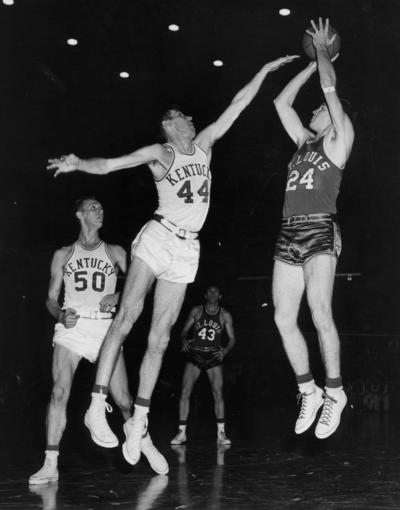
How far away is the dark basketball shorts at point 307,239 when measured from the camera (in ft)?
18.3

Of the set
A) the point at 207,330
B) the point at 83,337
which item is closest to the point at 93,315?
the point at 83,337

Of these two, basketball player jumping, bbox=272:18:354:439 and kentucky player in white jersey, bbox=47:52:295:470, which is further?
kentucky player in white jersey, bbox=47:52:295:470

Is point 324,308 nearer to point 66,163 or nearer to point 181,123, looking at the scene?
point 181,123

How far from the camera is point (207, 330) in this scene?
9.88 meters

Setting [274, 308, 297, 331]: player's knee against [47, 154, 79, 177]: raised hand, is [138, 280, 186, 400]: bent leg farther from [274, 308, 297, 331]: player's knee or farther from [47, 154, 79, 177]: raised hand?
[47, 154, 79, 177]: raised hand

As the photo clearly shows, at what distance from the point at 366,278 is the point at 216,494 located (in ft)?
45.5

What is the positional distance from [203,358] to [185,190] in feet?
13.9

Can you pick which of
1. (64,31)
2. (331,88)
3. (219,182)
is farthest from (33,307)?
(331,88)

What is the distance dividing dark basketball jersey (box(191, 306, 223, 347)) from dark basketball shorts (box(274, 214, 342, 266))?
4115mm

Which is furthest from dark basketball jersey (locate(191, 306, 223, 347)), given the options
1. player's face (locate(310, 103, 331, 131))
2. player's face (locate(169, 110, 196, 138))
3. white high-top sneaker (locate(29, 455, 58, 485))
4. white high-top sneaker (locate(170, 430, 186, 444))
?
player's face (locate(310, 103, 331, 131))

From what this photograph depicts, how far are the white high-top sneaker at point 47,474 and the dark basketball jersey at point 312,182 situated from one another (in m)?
2.83

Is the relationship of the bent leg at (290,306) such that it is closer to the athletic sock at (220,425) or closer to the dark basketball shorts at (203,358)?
the athletic sock at (220,425)

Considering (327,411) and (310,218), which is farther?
(310,218)

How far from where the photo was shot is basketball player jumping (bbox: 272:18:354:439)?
5.48 m
